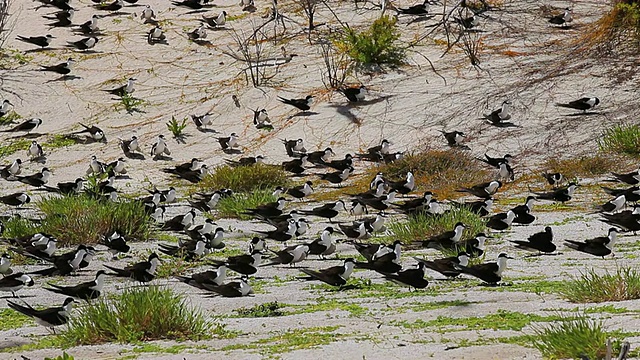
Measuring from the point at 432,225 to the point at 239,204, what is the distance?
367 centimetres

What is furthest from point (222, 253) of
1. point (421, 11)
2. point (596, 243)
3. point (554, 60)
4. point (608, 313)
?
point (421, 11)

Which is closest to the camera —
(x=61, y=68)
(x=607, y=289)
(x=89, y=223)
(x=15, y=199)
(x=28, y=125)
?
(x=607, y=289)

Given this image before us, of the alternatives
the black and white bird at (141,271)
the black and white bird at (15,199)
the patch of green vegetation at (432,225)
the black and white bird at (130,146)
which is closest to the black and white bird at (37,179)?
the black and white bird at (15,199)

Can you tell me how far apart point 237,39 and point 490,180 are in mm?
9027

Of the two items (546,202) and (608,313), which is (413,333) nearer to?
(608,313)

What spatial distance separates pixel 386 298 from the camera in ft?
34.4

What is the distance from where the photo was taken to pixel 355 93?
822 inches

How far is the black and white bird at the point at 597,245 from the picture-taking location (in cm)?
1184

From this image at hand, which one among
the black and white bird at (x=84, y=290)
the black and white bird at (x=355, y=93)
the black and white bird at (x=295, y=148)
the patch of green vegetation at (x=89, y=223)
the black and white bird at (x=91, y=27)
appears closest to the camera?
the black and white bird at (x=84, y=290)

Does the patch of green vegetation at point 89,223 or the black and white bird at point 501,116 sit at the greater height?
the patch of green vegetation at point 89,223

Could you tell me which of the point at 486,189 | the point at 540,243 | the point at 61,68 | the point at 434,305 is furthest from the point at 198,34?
the point at 434,305

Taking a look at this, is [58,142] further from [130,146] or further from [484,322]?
[484,322]

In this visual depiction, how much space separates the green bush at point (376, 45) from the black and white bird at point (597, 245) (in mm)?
10519

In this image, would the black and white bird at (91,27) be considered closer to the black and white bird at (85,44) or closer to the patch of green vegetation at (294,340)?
the black and white bird at (85,44)
